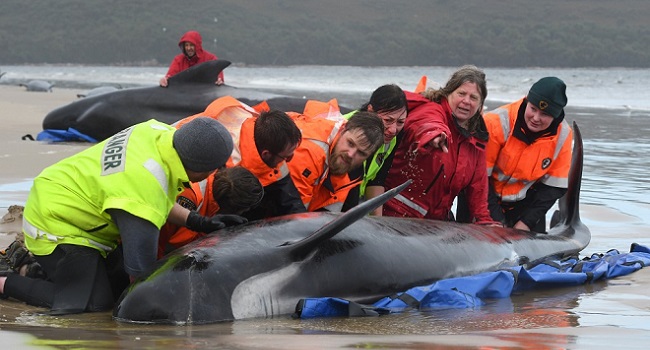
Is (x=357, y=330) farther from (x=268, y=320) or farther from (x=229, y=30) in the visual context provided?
(x=229, y=30)

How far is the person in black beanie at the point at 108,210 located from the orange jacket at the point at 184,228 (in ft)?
1.09

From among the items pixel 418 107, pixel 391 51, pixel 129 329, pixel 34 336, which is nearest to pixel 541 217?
pixel 418 107

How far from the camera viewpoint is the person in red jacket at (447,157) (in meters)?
8.74

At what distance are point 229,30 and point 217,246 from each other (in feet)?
541

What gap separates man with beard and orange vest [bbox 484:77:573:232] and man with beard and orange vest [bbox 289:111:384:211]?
2.14 metres

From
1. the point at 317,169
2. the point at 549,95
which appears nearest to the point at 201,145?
the point at 317,169

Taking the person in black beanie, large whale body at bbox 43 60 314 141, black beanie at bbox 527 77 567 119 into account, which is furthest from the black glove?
large whale body at bbox 43 60 314 141

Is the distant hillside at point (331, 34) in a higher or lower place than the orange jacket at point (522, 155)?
higher

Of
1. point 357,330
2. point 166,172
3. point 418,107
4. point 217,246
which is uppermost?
point 418,107

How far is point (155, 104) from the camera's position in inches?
656

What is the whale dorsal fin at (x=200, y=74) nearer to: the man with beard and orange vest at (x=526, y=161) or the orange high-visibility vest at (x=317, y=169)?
the man with beard and orange vest at (x=526, y=161)

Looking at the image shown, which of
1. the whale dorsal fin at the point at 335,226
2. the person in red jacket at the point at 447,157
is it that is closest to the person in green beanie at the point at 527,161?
the person in red jacket at the point at 447,157

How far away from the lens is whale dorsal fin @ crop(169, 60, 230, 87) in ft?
52.5

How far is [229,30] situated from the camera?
16900 centimetres
